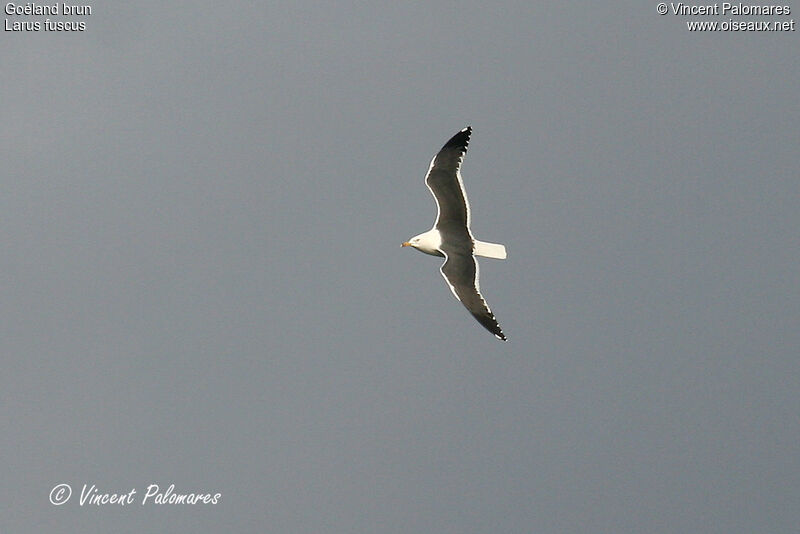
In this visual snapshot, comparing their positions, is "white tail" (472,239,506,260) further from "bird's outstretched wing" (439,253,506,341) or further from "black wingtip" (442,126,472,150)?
"black wingtip" (442,126,472,150)

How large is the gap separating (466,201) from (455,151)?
1460 mm

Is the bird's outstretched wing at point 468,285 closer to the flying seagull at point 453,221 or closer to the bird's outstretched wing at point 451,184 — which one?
the flying seagull at point 453,221

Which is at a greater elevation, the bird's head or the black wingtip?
the black wingtip

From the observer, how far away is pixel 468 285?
3550 centimetres

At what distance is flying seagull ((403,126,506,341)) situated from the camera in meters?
35.9

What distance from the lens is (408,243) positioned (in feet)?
121

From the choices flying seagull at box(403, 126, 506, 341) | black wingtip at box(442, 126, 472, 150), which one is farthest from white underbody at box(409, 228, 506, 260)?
black wingtip at box(442, 126, 472, 150)

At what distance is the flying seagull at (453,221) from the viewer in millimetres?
35906

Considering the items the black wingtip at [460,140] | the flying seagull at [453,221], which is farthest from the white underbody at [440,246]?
the black wingtip at [460,140]

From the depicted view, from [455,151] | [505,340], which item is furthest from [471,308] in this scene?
[455,151]

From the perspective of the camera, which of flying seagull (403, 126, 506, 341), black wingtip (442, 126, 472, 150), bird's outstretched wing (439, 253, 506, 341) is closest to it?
bird's outstretched wing (439, 253, 506, 341)

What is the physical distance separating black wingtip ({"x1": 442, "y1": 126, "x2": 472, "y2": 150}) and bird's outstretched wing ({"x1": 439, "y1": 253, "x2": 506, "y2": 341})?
311 centimetres

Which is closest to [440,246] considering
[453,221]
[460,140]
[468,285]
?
[453,221]

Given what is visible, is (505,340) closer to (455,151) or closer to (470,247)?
(470,247)
